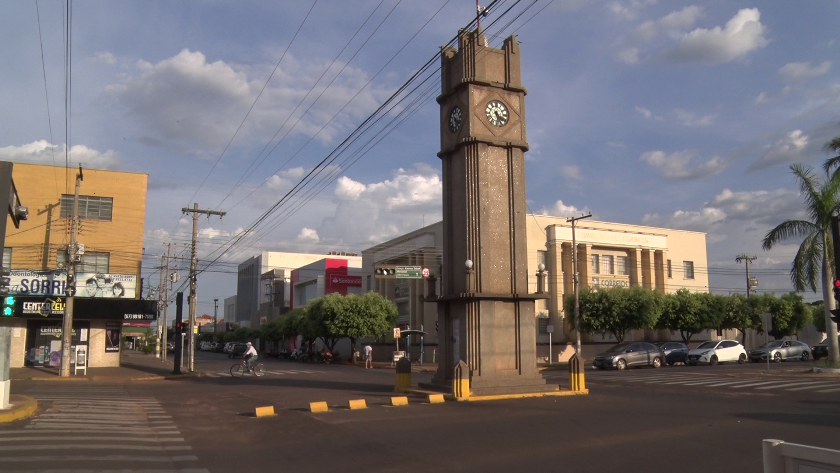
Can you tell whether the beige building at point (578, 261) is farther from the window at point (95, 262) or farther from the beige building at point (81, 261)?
the window at point (95, 262)

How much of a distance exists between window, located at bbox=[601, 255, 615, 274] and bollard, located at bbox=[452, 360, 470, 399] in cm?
3806

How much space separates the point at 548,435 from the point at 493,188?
10.3 meters

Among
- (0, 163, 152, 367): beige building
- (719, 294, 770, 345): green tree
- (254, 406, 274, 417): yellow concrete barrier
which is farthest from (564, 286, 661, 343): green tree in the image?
(254, 406, 274, 417): yellow concrete barrier

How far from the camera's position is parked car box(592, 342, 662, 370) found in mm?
36062

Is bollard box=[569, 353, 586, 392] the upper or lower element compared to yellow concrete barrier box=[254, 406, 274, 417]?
upper

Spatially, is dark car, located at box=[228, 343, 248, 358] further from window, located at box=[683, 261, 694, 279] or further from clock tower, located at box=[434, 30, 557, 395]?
clock tower, located at box=[434, 30, 557, 395]

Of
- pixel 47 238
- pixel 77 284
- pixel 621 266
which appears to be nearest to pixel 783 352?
pixel 621 266

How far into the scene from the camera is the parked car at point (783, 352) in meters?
39.9

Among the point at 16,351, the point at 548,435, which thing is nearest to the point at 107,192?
the point at 16,351

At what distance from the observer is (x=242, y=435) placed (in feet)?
42.7

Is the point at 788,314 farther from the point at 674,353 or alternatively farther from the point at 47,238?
the point at 47,238

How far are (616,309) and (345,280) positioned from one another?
118 ft

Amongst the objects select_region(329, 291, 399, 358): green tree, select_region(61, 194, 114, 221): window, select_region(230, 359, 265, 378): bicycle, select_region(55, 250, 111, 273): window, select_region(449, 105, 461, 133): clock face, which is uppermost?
select_region(61, 194, 114, 221): window

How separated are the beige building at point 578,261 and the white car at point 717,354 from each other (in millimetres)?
11751
